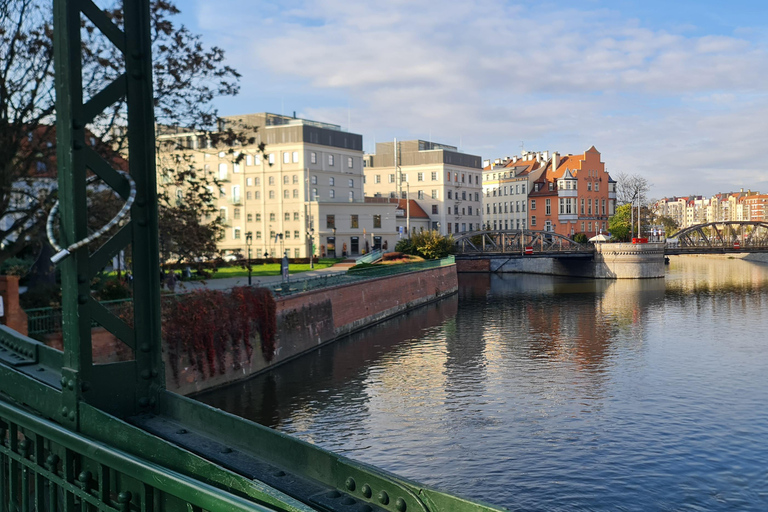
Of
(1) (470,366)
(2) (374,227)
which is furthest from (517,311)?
(2) (374,227)

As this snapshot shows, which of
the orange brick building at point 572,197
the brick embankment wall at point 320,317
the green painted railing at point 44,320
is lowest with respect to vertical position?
the brick embankment wall at point 320,317

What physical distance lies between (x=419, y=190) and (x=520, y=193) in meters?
18.0

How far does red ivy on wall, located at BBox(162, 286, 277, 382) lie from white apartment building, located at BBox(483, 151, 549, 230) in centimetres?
8178

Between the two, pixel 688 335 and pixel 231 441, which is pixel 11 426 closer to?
pixel 231 441

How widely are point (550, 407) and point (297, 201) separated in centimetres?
5595

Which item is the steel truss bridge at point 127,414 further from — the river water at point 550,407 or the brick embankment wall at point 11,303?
the brick embankment wall at point 11,303

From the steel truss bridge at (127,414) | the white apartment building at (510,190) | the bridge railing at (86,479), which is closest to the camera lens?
the bridge railing at (86,479)

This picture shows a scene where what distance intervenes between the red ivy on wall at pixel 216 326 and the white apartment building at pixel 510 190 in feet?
268

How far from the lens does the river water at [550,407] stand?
14.8m

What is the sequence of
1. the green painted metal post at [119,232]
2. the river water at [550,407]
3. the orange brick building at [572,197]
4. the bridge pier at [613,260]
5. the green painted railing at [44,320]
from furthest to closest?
the orange brick building at [572,197] → the bridge pier at [613,260] → the green painted railing at [44,320] → the river water at [550,407] → the green painted metal post at [119,232]

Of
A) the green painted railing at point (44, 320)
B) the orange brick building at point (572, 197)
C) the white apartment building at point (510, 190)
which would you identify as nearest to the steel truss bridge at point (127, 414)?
the green painted railing at point (44, 320)

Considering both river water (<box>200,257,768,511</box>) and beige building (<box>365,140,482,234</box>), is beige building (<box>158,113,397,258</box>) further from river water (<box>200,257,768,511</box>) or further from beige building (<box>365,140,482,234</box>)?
river water (<box>200,257,768,511</box>)

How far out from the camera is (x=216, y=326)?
21.9m

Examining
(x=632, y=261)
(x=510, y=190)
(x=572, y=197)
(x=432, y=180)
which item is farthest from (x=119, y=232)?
(x=510, y=190)
